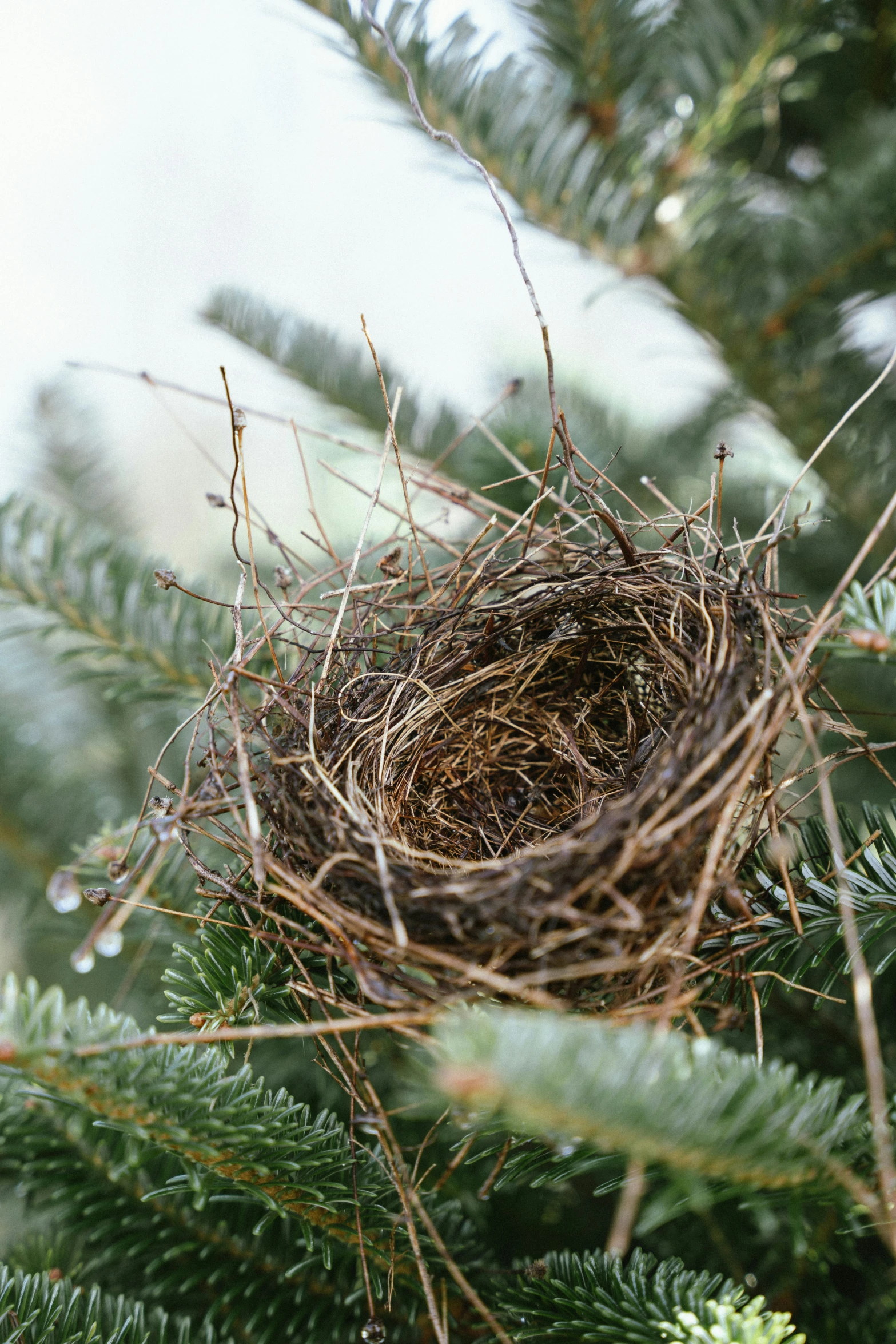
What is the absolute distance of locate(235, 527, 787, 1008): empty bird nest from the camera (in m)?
0.41

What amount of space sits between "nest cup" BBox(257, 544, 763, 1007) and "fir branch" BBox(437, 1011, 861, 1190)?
68 mm

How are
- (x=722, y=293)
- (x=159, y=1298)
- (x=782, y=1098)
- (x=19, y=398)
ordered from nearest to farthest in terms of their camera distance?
(x=782, y=1098) → (x=159, y=1298) → (x=722, y=293) → (x=19, y=398)

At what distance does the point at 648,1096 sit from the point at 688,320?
0.69 meters

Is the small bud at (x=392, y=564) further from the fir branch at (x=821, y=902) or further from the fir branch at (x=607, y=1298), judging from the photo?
the fir branch at (x=607, y=1298)

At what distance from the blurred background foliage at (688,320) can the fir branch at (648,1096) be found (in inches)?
11.2

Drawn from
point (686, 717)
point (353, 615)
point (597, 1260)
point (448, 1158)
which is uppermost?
point (686, 717)

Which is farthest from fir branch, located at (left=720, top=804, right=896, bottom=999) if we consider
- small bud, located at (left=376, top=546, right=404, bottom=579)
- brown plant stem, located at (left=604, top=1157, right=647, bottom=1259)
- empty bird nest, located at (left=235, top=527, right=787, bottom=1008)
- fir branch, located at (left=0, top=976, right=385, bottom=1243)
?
small bud, located at (left=376, top=546, right=404, bottom=579)

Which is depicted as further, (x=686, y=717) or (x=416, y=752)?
(x=416, y=752)

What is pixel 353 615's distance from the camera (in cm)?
67

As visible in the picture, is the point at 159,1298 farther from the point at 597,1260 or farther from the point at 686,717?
the point at 686,717

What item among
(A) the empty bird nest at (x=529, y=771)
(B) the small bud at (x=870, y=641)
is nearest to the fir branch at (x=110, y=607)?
(A) the empty bird nest at (x=529, y=771)

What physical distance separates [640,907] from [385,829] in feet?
0.62

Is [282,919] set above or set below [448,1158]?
above

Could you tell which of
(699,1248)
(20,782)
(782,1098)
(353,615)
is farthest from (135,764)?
(782,1098)
